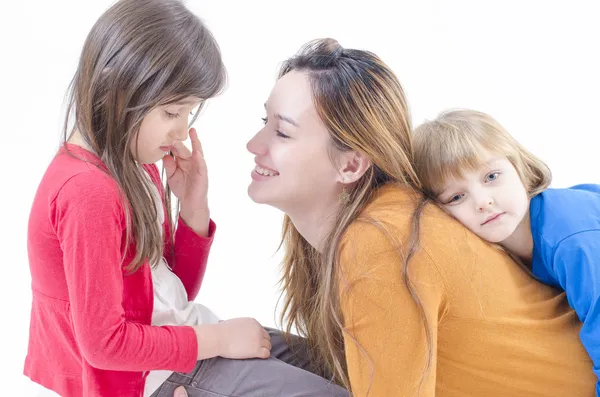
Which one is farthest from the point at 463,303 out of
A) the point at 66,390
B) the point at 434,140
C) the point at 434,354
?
the point at 66,390

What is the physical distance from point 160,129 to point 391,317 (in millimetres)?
628

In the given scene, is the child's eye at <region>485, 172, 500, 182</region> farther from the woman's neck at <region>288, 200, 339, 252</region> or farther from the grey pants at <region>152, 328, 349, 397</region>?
the grey pants at <region>152, 328, 349, 397</region>

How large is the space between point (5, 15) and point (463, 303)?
213cm

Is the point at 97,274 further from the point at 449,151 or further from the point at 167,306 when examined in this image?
the point at 449,151

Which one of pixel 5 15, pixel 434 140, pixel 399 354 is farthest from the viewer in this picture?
pixel 5 15

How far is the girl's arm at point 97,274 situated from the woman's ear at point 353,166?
50 cm

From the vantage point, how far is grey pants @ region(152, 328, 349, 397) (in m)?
1.77

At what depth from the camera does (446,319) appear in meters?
1.58

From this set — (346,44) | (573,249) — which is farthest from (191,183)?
(346,44)

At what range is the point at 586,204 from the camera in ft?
5.57

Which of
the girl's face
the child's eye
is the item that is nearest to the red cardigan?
the girl's face

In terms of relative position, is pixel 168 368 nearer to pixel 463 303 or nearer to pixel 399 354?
pixel 399 354

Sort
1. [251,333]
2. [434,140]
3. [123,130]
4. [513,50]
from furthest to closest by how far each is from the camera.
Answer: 1. [513,50]
2. [251,333]
3. [434,140]
4. [123,130]

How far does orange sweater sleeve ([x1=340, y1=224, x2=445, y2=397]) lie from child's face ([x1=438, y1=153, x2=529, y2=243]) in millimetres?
224
